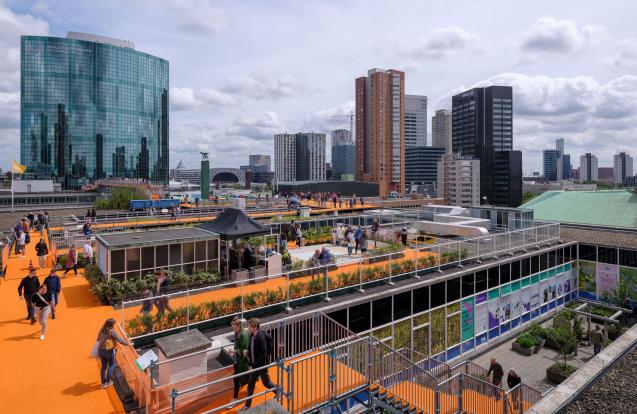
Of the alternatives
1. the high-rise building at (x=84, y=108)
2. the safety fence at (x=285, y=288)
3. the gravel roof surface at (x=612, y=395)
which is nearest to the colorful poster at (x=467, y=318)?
the safety fence at (x=285, y=288)

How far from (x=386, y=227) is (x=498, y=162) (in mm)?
148607

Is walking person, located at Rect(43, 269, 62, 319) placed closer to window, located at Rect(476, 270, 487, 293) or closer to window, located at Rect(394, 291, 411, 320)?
window, located at Rect(394, 291, 411, 320)

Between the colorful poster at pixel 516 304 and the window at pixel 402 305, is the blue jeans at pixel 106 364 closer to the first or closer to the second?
the window at pixel 402 305

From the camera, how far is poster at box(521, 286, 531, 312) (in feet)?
77.3

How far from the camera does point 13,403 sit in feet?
25.7

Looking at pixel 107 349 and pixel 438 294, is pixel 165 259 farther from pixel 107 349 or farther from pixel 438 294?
pixel 438 294

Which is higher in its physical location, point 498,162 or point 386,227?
point 498,162

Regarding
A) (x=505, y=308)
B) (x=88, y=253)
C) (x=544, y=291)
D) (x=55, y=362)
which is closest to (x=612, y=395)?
(x=55, y=362)

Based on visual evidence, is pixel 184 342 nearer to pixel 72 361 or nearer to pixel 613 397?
pixel 72 361

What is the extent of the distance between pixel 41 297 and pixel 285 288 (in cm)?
662

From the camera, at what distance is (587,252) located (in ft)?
90.8

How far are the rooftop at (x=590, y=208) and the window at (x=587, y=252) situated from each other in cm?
1052

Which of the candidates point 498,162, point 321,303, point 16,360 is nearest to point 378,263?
point 321,303

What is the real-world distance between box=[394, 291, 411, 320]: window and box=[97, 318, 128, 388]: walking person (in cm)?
998
